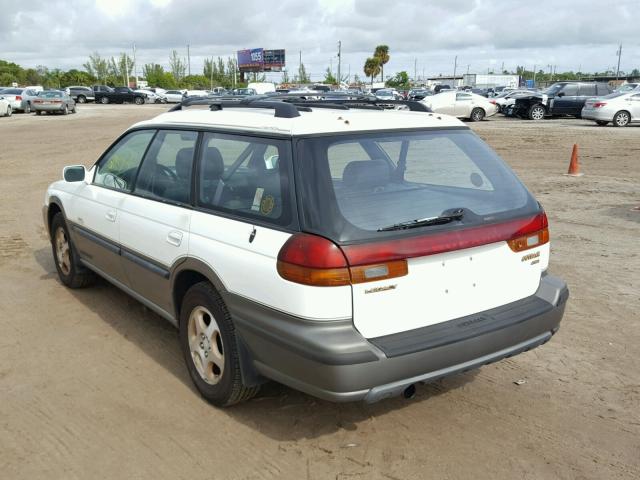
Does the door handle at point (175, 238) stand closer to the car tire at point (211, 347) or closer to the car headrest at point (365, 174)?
the car tire at point (211, 347)

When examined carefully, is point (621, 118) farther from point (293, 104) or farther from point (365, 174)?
point (365, 174)

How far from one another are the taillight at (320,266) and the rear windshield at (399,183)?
7 centimetres

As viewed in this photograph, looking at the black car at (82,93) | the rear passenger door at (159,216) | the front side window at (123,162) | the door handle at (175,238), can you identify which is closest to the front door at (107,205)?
the front side window at (123,162)

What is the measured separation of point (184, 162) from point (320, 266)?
156 cm

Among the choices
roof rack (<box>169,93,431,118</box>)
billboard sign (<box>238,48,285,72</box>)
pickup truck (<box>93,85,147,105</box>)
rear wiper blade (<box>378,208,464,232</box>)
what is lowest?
pickup truck (<box>93,85,147,105</box>)

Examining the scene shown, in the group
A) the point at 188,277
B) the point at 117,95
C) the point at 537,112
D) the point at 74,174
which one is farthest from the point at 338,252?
the point at 117,95

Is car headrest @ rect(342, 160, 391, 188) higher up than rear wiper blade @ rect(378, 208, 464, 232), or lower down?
higher up

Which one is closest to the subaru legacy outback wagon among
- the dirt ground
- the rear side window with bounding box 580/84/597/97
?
the dirt ground

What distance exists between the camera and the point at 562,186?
37.0ft

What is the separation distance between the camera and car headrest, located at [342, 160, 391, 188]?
320cm

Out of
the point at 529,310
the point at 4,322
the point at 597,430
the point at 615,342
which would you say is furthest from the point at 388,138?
the point at 4,322

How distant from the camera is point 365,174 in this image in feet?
10.8

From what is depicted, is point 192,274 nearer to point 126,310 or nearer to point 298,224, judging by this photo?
point 298,224

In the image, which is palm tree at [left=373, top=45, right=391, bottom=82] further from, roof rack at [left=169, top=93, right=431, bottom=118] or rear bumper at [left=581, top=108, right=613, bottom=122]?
roof rack at [left=169, top=93, right=431, bottom=118]
